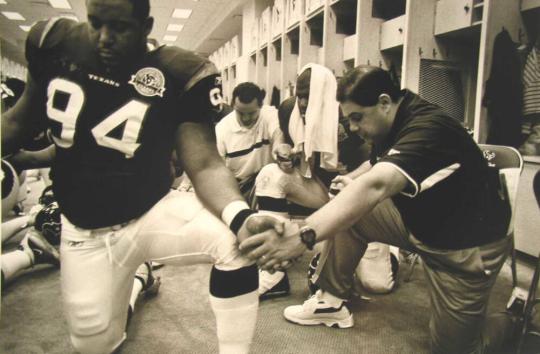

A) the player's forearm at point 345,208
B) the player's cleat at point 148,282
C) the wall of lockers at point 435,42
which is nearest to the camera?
the player's forearm at point 345,208

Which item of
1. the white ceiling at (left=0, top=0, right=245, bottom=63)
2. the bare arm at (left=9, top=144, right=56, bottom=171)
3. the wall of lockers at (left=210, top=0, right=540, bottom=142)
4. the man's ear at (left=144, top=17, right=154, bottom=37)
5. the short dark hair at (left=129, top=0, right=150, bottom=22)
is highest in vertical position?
the white ceiling at (left=0, top=0, right=245, bottom=63)

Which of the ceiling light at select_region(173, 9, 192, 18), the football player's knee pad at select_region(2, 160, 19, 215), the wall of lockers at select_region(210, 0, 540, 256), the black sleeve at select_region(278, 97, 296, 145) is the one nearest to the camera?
the football player's knee pad at select_region(2, 160, 19, 215)

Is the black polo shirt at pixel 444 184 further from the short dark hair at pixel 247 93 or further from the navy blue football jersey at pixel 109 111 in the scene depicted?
the short dark hair at pixel 247 93

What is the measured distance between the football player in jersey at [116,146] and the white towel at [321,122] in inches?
45.9

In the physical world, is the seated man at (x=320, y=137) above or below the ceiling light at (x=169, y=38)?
below

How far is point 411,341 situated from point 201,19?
854 cm

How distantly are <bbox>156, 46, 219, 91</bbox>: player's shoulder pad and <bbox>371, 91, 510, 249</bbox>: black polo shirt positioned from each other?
55 centimetres

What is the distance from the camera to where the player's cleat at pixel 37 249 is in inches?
84.4

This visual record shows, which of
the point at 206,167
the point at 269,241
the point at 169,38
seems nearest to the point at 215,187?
the point at 206,167

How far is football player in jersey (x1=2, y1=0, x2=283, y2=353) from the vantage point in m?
1.04

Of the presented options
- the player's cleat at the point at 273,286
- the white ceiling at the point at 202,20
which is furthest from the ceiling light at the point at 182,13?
the player's cleat at the point at 273,286

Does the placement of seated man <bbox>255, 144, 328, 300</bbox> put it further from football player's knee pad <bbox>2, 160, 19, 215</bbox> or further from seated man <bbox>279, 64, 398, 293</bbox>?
football player's knee pad <bbox>2, 160, 19, 215</bbox>

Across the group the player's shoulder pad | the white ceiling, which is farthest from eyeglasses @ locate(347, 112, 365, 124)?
the white ceiling

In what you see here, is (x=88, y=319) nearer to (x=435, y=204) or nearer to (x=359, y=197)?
(x=359, y=197)
